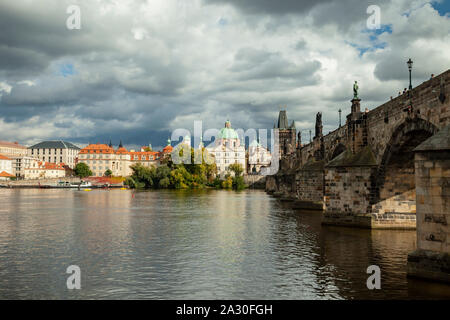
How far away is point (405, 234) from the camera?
23.3 m

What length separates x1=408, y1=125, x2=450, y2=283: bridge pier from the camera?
1260 cm

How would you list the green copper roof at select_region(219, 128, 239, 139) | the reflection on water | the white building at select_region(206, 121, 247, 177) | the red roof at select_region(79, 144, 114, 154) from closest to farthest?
the reflection on water
the white building at select_region(206, 121, 247, 177)
the red roof at select_region(79, 144, 114, 154)
the green copper roof at select_region(219, 128, 239, 139)

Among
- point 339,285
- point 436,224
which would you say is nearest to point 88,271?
point 339,285

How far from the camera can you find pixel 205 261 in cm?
1675

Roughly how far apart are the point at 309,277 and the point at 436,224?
4.54 m

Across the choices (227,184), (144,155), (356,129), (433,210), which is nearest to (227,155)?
(144,155)

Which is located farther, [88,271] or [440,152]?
[88,271]

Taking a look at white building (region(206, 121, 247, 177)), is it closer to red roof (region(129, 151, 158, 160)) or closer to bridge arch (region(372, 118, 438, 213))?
red roof (region(129, 151, 158, 160))

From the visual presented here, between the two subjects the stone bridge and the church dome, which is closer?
the stone bridge

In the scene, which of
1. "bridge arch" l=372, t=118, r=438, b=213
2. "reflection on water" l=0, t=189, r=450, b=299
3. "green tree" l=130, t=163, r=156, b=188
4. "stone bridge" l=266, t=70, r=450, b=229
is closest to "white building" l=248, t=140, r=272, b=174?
"green tree" l=130, t=163, r=156, b=188

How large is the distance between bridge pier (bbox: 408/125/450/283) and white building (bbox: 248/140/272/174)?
161446 millimetres

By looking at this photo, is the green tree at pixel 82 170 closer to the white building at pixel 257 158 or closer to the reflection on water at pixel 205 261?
the white building at pixel 257 158

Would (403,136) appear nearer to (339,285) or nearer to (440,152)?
(440,152)

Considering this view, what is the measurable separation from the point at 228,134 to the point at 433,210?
598 ft
